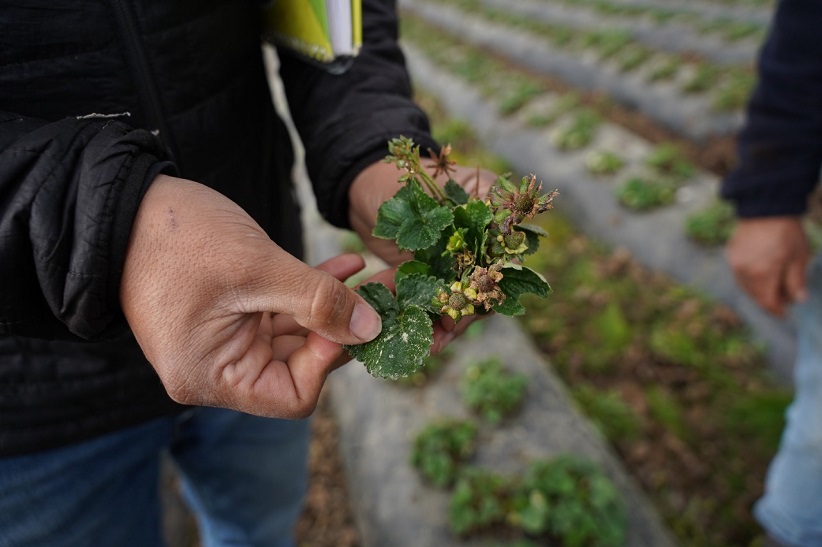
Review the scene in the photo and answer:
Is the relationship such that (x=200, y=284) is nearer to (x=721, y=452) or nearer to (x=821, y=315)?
(x=821, y=315)

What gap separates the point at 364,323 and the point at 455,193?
15.0 inches

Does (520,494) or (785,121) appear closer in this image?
(785,121)

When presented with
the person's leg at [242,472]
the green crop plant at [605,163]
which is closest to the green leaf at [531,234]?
the person's leg at [242,472]

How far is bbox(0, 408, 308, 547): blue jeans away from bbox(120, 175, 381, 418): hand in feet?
2.00

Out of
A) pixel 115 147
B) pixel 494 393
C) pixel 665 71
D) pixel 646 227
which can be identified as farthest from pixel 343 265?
pixel 665 71

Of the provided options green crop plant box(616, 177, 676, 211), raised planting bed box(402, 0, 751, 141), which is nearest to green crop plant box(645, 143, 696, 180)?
green crop plant box(616, 177, 676, 211)

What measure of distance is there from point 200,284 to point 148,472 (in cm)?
99

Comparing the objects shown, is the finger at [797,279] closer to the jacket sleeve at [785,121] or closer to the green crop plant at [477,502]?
the jacket sleeve at [785,121]

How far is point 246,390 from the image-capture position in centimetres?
101

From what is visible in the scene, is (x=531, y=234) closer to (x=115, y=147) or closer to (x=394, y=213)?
(x=394, y=213)

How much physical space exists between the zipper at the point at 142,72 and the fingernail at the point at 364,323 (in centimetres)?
45

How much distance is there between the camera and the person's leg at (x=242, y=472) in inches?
68.2

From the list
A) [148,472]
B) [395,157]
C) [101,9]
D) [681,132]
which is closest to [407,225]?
[395,157]

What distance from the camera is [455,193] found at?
128 centimetres
